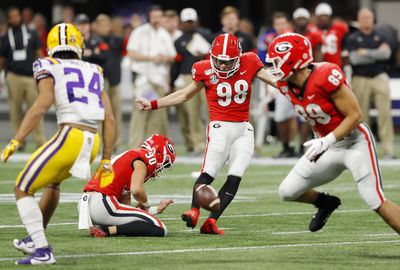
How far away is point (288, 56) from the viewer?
8.73 meters

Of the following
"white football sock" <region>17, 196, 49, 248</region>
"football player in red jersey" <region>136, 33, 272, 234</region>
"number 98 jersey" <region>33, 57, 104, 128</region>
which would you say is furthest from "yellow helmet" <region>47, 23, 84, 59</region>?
"football player in red jersey" <region>136, 33, 272, 234</region>

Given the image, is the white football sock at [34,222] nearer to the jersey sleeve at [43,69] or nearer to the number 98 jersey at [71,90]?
the number 98 jersey at [71,90]

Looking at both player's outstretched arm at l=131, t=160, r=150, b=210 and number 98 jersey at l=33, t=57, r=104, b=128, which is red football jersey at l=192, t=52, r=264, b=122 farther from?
number 98 jersey at l=33, t=57, r=104, b=128

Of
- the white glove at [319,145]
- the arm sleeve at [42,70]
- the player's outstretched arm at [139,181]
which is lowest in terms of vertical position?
the player's outstretched arm at [139,181]

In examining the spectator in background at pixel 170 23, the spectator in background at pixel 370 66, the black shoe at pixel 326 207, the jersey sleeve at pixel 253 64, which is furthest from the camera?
the spectator in background at pixel 170 23

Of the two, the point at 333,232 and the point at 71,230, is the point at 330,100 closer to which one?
the point at 333,232

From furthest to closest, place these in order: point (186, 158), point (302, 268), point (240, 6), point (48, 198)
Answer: point (240, 6) → point (186, 158) → point (48, 198) → point (302, 268)

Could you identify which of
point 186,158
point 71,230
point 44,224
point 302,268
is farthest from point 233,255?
point 186,158

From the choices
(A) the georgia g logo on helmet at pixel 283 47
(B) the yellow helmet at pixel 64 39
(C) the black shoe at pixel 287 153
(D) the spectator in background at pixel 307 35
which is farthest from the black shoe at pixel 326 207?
(C) the black shoe at pixel 287 153

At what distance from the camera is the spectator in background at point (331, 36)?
18.0 metres

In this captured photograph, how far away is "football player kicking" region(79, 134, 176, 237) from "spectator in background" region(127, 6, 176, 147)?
852 centimetres

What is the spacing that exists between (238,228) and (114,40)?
29.7 feet

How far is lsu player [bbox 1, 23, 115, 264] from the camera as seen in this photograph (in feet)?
26.5

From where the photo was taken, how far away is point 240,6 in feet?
88.9
